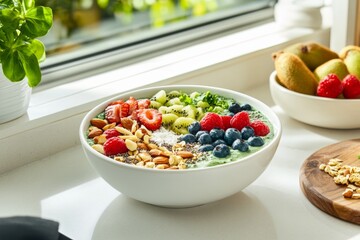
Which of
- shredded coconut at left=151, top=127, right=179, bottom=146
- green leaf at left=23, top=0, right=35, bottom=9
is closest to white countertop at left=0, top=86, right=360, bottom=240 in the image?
shredded coconut at left=151, top=127, right=179, bottom=146

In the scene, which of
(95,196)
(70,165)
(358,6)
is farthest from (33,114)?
(358,6)

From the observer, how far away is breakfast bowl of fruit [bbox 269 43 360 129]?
1.48m

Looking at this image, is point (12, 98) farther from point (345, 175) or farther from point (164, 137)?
point (345, 175)

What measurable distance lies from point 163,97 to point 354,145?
400 mm

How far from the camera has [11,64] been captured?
1.25 m

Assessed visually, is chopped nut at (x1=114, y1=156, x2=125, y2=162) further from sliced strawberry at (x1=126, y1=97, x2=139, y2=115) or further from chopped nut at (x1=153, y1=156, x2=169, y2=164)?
sliced strawberry at (x1=126, y1=97, x2=139, y2=115)

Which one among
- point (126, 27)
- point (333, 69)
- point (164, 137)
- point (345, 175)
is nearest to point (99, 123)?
point (164, 137)

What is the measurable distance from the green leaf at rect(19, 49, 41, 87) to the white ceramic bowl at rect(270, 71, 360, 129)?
1.83 feet

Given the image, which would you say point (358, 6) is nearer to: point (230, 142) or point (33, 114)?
point (230, 142)

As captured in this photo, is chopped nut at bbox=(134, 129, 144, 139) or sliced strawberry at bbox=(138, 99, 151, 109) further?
sliced strawberry at bbox=(138, 99, 151, 109)

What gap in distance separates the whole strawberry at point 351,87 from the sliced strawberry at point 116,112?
489 mm

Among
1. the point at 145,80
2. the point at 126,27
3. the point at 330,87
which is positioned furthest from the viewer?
the point at 126,27

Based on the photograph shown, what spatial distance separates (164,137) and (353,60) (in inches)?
21.9

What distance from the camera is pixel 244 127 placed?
1248 mm
